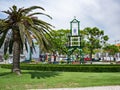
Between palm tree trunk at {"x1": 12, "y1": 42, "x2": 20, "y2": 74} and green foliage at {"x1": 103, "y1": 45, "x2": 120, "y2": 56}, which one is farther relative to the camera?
green foliage at {"x1": 103, "y1": 45, "x2": 120, "y2": 56}

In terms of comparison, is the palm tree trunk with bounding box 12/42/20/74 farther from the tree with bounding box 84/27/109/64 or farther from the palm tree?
the tree with bounding box 84/27/109/64

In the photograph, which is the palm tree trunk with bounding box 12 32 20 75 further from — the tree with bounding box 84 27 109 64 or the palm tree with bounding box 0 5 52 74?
the tree with bounding box 84 27 109 64

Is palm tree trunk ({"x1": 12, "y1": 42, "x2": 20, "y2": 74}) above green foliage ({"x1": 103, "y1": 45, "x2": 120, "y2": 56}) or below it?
below

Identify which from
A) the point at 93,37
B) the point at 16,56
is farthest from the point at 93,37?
the point at 16,56

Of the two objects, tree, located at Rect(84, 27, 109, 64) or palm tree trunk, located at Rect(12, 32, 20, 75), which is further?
tree, located at Rect(84, 27, 109, 64)

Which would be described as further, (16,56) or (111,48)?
(111,48)

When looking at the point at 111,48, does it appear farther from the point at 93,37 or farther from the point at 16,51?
the point at 16,51

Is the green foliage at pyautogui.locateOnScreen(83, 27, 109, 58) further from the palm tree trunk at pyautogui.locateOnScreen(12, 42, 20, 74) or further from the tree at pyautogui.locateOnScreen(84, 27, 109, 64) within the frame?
the palm tree trunk at pyautogui.locateOnScreen(12, 42, 20, 74)


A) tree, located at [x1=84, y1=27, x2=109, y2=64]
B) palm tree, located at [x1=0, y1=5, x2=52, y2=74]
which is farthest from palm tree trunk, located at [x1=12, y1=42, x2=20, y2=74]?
tree, located at [x1=84, y1=27, x2=109, y2=64]

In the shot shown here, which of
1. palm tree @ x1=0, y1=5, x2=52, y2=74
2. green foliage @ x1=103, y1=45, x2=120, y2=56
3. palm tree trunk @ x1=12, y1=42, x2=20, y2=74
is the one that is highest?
green foliage @ x1=103, y1=45, x2=120, y2=56

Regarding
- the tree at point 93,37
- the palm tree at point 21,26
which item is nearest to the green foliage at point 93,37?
the tree at point 93,37

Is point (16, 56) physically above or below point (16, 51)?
below

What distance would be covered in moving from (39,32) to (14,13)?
2.48m

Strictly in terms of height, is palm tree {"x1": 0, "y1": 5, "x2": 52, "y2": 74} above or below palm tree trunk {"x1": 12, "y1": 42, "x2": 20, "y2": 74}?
above
